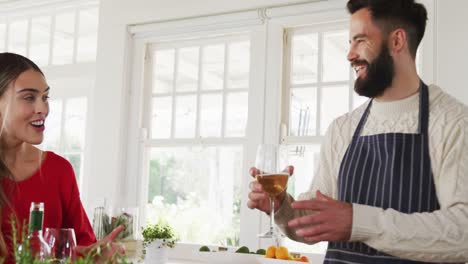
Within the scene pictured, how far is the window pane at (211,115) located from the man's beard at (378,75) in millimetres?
2403

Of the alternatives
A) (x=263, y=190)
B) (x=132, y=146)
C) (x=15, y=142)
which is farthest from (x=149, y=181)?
(x=263, y=190)

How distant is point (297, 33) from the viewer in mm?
4102

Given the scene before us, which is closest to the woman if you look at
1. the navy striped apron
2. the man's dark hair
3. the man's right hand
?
the man's right hand

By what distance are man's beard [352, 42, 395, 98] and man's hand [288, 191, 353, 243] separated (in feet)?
1.65

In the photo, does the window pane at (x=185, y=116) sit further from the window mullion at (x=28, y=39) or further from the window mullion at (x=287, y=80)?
the window mullion at (x=28, y=39)

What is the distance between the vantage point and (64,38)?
526 cm

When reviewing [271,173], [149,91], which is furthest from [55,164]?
[149,91]

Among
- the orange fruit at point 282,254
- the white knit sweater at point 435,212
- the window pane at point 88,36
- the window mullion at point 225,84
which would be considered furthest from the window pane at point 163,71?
the white knit sweater at point 435,212

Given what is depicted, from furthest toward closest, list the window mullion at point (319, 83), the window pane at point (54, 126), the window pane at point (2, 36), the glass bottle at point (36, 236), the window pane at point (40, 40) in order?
the window pane at point (2, 36)
the window pane at point (40, 40)
the window pane at point (54, 126)
the window mullion at point (319, 83)
the glass bottle at point (36, 236)

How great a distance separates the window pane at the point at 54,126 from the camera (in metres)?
5.22

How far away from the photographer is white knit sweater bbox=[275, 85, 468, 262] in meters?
1.67

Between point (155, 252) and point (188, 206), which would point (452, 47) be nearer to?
point (155, 252)

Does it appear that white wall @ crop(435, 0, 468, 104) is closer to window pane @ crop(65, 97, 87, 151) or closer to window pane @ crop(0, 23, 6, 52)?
window pane @ crop(65, 97, 87, 151)

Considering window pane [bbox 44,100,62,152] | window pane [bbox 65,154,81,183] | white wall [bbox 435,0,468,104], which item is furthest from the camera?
window pane [bbox 44,100,62,152]
